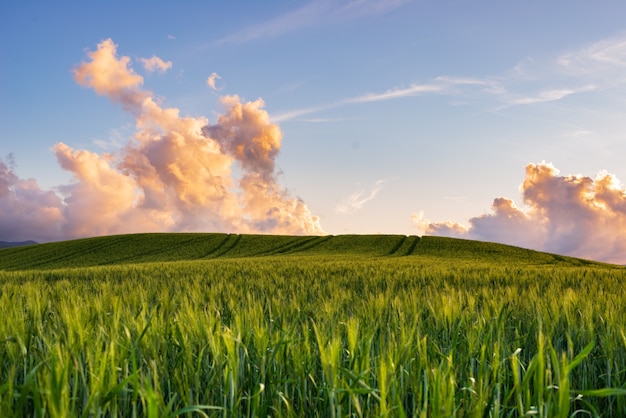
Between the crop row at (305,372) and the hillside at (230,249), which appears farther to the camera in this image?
the hillside at (230,249)

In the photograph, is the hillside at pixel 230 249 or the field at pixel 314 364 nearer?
the field at pixel 314 364

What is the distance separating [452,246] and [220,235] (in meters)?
28.3

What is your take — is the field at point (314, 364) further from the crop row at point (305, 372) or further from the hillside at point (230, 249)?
the hillside at point (230, 249)

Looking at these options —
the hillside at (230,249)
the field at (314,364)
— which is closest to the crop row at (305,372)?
the field at (314,364)

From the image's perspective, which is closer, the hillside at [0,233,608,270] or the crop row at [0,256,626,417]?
the crop row at [0,256,626,417]

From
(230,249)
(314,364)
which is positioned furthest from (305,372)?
(230,249)

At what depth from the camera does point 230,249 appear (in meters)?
48.2

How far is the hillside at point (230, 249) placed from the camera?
1647 inches

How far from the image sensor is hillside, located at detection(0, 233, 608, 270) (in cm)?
4184

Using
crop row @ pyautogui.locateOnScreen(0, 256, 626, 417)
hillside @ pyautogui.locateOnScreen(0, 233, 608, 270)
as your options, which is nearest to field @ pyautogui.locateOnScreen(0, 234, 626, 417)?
crop row @ pyautogui.locateOnScreen(0, 256, 626, 417)

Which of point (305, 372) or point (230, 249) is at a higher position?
point (230, 249)

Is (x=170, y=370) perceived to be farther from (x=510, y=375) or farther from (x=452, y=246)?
(x=452, y=246)

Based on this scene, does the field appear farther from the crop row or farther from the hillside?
the hillside

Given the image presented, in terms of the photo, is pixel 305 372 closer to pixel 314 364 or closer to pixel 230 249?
pixel 314 364
